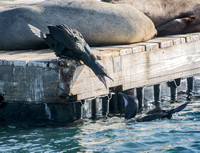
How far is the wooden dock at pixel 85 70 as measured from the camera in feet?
22.8

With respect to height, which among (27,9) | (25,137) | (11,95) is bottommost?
(25,137)

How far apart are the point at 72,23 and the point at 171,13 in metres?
2.72

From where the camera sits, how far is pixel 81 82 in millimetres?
7109

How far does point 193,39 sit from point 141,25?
3.51 ft

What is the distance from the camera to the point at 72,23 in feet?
28.3

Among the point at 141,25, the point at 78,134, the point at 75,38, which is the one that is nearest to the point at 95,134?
the point at 78,134

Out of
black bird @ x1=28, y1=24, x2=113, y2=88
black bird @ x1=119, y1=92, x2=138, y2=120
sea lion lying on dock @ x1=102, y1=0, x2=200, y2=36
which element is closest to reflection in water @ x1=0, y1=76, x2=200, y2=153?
black bird @ x1=119, y1=92, x2=138, y2=120

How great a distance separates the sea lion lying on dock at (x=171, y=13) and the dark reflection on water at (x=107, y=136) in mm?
2884

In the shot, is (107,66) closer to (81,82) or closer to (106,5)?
(81,82)

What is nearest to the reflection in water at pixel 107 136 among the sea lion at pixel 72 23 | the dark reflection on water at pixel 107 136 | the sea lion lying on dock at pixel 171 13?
the dark reflection on water at pixel 107 136

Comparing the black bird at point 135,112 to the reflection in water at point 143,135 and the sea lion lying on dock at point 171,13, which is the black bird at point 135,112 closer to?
Result: the reflection in water at point 143,135

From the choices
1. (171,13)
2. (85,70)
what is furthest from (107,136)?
(171,13)

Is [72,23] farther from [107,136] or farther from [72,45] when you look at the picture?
[107,136]

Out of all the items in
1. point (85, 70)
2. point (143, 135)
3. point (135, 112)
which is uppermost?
point (85, 70)
